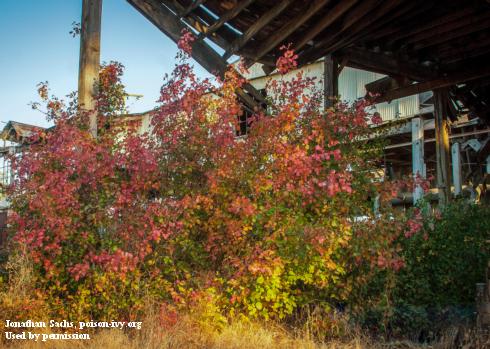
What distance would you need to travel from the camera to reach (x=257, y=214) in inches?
194

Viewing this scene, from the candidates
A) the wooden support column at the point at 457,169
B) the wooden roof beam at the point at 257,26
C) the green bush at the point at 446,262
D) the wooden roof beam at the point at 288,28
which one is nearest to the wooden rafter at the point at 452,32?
the wooden roof beam at the point at 288,28

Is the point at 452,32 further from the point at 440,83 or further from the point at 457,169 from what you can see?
the point at 457,169

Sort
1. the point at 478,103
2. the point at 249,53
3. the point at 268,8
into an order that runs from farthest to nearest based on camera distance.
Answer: the point at 478,103
the point at 249,53
the point at 268,8

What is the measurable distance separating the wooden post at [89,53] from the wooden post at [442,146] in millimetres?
6620

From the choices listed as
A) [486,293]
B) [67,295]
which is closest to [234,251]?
[67,295]

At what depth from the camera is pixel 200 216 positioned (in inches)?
207

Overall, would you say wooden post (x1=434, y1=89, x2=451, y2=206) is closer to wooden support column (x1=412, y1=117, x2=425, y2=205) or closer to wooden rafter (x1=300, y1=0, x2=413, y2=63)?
wooden rafter (x1=300, y1=0, x2=413, y2=63)

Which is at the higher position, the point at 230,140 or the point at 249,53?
the point at 249,53

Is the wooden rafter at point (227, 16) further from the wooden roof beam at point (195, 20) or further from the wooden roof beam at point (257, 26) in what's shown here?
the wooden roof beam at point (257, 26)

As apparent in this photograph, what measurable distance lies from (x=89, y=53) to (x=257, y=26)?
2465 millimetres

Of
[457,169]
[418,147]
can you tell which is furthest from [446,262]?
[418,147]

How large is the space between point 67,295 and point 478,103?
33.0 ft

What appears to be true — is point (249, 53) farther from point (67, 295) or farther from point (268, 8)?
point (67, 295)

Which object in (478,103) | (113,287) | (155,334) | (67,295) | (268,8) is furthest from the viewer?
(478,103)
